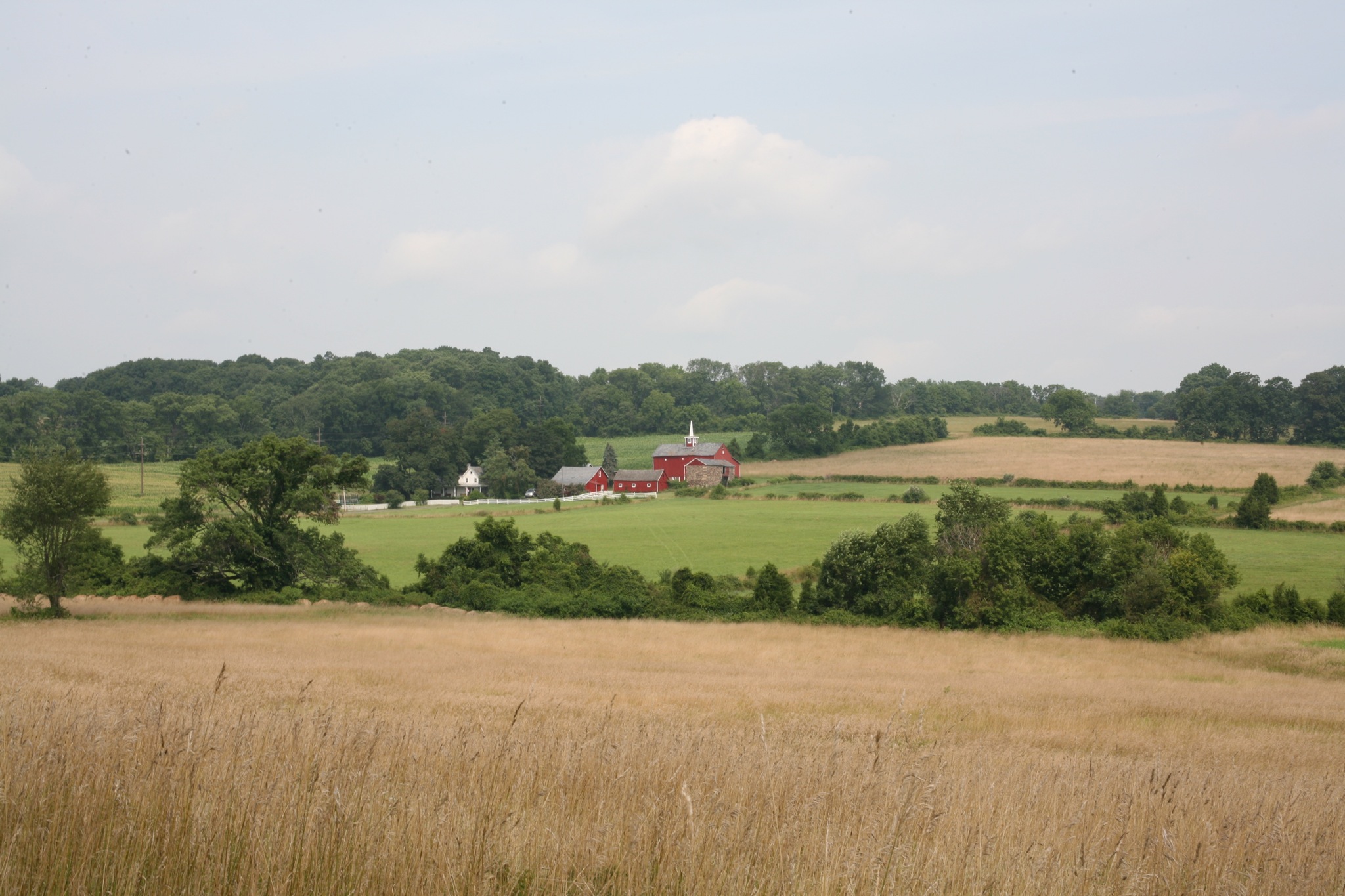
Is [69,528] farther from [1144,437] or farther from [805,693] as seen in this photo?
[1144,437]

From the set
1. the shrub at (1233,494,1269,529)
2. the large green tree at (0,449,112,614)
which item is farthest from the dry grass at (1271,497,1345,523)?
the large green tree at (0,449,112,614)

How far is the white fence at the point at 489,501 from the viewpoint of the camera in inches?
3784

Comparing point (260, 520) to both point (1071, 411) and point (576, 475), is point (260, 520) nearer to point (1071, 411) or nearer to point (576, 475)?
point (576, 475)

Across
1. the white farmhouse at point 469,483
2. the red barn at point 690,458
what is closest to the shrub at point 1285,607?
the red barn at point 690,458

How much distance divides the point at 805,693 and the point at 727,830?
14538mm

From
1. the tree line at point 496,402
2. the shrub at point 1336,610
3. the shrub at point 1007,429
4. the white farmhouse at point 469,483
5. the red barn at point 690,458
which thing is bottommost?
the shrub at point 1336,610

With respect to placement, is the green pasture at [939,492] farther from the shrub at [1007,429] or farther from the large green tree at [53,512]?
the large green tree at [53,512]

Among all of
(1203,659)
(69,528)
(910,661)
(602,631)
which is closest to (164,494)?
(69,528)

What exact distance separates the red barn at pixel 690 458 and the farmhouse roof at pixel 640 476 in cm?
412

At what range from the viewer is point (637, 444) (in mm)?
148750

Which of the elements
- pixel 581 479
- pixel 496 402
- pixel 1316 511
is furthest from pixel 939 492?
pixel 496 402

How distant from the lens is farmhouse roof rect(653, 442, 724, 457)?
118 metres

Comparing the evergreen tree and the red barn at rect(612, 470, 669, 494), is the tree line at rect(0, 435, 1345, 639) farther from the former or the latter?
the red barn at rect(612, 470, 669, 494)

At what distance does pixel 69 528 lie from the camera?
3200 centimetres
